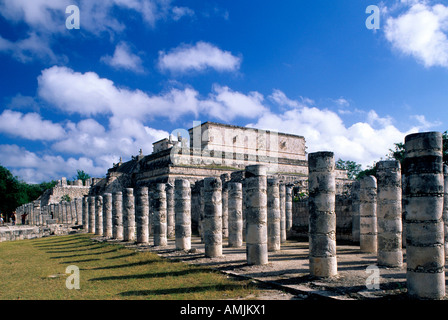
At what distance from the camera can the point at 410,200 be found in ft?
17.8

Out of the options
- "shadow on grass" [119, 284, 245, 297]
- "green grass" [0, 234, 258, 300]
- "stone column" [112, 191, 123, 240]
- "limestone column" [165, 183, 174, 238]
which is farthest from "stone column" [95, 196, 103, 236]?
"shadow on grass" [119, 284, 245, 297]

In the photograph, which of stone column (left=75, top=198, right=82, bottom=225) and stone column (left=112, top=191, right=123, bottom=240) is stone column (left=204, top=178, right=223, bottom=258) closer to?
stone column (left=112, top=191, right=123, bottom=240)

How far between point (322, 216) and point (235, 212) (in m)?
5.27

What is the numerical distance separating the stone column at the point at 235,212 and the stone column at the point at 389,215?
4.77 m

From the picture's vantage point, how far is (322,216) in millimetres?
6852

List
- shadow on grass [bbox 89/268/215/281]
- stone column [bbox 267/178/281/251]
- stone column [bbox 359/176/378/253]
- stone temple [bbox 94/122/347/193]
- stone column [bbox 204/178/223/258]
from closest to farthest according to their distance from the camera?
shadow on grass [bbox 89/268/215/281] < stone column [bbox 204/178/223/258] < stone column [bbox 359/176/378/253] < stone column [bbox 267/178/281/251] < stone temple [bbox 94/122/347/193]

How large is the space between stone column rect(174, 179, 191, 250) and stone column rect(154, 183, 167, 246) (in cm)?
136

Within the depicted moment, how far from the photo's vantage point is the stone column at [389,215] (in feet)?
25.1

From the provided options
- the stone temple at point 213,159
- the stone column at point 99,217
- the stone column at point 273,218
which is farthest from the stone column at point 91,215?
the stone column at point 273,218

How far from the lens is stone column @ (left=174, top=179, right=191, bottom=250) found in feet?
36.4
